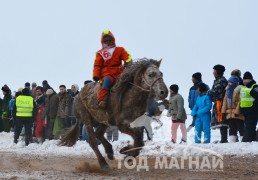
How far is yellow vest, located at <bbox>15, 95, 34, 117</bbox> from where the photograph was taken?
22.6 meters

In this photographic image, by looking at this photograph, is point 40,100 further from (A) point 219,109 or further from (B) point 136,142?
(B) point 136,142

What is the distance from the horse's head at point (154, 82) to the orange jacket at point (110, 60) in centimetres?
89

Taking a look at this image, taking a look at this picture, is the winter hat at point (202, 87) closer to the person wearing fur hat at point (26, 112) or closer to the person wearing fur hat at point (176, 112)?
the person wearing fur hat at point (176, 112)

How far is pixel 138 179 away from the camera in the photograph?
31.6 feet

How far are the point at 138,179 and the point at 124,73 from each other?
9.31 ft

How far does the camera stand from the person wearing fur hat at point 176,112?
60.8 feet

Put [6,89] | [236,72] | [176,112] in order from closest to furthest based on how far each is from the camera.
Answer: [236,72], [176,112], [6,89]

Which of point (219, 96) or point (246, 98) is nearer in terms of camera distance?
point (246, 98)

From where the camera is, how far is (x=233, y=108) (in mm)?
16750

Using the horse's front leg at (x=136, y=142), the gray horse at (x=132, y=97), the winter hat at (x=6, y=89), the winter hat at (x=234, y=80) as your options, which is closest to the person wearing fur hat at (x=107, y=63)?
the gray horse at (x=132, y=97)

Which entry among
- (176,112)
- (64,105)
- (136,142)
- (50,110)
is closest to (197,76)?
(176,112)

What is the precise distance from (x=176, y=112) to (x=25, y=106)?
21.5 ft

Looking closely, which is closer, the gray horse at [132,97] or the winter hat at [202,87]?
the gray horse at [132,97]

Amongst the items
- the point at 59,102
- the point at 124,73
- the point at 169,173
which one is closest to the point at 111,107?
the point at 124,73
